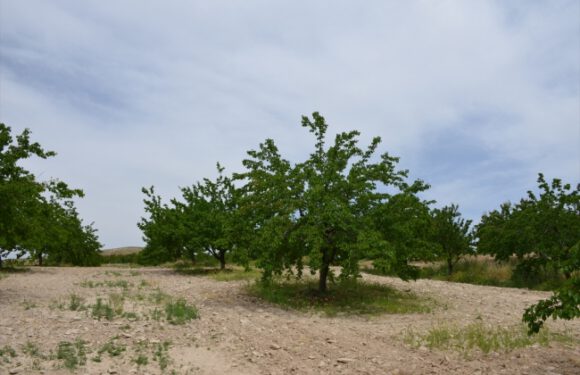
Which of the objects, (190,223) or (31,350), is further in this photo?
(190,223)

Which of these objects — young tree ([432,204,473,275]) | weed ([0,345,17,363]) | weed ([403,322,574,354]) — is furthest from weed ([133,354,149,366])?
young tree ([432,204,473,275])

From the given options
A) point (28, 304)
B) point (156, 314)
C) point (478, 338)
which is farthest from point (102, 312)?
point (478, 338)

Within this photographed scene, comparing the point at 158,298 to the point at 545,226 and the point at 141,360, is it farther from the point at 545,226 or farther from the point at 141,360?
the point at 545,226

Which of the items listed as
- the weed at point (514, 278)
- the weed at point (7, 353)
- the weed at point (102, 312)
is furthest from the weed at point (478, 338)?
the weed at point (514, 278)

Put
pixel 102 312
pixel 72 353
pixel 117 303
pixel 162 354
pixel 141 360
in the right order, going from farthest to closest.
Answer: pixel 117 303 < pixel 102 312 < pixel 162 354 < pixel 72 353 < pixel 141 360

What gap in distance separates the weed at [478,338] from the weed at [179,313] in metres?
4.65

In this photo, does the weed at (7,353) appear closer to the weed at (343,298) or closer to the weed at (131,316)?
the weed at (131,316)

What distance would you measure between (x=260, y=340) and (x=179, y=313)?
8.23ft

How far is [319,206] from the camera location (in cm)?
1307

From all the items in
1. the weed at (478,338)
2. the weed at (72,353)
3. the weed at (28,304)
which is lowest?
the weed at (72,353)

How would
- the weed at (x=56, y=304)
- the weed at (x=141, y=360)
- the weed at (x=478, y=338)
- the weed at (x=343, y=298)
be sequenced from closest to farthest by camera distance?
the weed at (x=141, y=360) → the weed at (x=478, y=338) → the weed at (x=56, y=304) → the weed at (x=343, y=298)

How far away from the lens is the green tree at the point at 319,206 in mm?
12352

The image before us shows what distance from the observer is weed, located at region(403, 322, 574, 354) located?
8523 mm

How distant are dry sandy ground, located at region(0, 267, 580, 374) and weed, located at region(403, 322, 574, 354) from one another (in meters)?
0.23
